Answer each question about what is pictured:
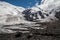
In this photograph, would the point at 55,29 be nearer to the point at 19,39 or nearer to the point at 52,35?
the point at 52,35

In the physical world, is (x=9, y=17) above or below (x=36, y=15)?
above

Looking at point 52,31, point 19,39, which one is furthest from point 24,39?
point 52,31

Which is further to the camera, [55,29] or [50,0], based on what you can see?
[50,0]

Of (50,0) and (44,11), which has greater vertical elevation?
(50,0)

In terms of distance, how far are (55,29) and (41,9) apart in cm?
8115

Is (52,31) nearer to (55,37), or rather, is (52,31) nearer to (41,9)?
(55,37)

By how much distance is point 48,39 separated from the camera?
3.44 metres

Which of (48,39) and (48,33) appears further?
(48,33)

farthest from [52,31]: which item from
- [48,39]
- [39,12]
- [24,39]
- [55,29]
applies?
[39,12]

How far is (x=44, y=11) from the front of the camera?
8044 cm

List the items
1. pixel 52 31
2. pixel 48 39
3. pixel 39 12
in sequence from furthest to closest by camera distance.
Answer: pixel 39 12 < pixel 52 31 < pixel 48 39

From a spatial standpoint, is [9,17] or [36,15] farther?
[36,15]

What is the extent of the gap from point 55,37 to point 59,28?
316mm

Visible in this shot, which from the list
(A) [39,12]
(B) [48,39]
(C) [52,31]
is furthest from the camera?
(A) [39,12]
